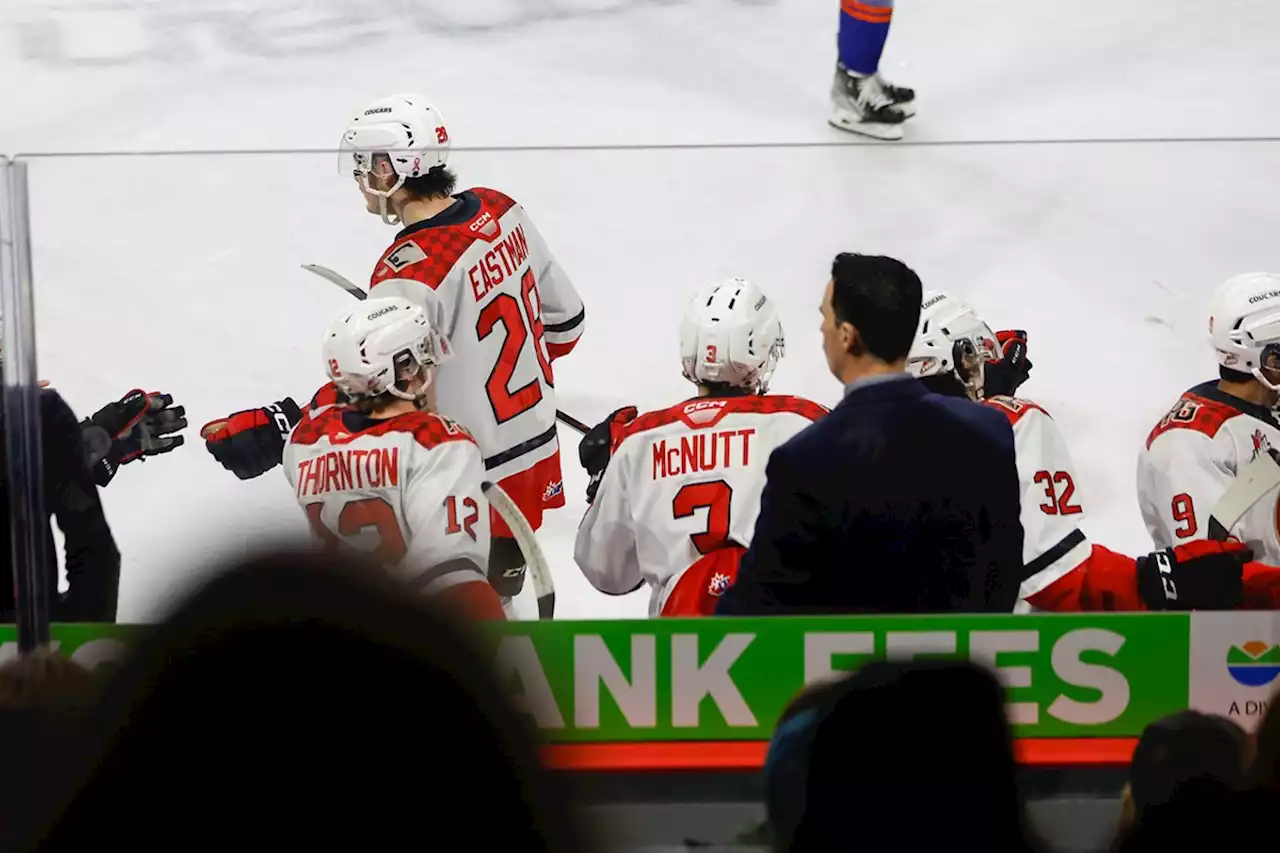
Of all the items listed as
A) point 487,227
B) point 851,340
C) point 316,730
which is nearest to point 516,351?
point 487,227

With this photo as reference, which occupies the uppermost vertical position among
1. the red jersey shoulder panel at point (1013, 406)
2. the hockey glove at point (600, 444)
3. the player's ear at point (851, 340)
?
the player's ear at point (851, 340)

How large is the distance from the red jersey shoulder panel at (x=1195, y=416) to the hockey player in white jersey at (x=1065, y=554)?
129mm

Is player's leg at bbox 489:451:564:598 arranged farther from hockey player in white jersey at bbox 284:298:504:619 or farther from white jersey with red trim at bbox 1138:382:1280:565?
white jersey with red trim at bbox 1138:382:1280:565

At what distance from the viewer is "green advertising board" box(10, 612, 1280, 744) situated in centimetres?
199

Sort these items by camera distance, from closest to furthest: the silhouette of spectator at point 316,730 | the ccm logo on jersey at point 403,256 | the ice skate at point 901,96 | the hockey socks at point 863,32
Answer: the silhouette of spectator at point 316,730 → the ccm logo on jersey at point 403,256 → the ice skate at point 901,96 → the hockey socks at point 863,32

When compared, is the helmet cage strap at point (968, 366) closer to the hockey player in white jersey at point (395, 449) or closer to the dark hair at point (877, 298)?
the dark hair at point (877, 298)

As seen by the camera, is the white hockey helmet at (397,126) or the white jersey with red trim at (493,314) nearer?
the white jersey with red trim at (493,314)

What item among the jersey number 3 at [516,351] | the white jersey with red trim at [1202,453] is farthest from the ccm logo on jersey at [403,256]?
the white jersey with red trim at [1202,453]

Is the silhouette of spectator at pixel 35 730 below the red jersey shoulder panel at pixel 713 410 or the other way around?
below

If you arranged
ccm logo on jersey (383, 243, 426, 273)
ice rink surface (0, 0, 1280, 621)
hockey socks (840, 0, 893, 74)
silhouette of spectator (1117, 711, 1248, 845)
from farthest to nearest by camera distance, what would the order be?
hockey socks (840, 0, 893, 74)
ccm logo on jersey (383, 243, 426, 273)
ice rink surface (0, 0, 1280, 621)
silhouette of spectator (1117, 711, 1248, 845)

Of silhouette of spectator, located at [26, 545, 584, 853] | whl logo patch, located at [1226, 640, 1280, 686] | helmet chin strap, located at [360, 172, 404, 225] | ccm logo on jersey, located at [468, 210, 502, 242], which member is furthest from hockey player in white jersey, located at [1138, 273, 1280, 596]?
silhouette of spectator, located at [26, 545, 584, 853]

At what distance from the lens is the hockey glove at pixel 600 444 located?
81.1 inches

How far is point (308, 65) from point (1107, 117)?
7.47ft

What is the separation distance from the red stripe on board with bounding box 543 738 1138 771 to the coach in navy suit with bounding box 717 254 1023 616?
0.54ft
